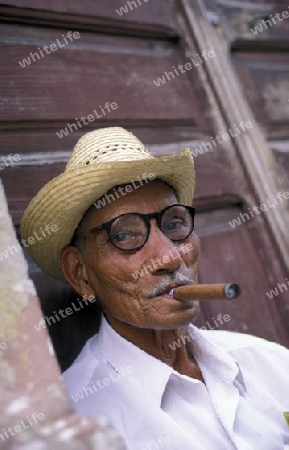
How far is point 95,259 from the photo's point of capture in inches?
46.6

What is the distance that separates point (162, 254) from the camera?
112 cm

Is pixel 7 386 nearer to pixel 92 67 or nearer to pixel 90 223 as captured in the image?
pixel 90 223

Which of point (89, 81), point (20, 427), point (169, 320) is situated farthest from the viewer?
point (89, 81)

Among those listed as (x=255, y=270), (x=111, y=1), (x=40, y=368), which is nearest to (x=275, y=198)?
(x=255, y=270)

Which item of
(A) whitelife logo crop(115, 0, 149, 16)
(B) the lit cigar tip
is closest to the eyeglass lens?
(B) the lit cigar tip

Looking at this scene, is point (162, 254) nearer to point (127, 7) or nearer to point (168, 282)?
point (168, 282)

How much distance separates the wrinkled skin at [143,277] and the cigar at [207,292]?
0.04 meters

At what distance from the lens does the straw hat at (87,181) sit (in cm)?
110

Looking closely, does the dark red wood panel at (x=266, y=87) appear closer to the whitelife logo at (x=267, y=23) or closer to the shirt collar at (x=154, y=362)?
the whitelife logo at (x=267, y=23)

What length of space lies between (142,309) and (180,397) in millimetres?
209

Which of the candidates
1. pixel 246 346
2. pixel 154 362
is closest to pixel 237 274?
pixel 246 346

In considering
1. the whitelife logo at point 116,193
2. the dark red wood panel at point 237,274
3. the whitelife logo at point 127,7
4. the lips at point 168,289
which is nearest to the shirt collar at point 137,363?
the lips at point 168,289

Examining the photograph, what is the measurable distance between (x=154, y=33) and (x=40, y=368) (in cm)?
150

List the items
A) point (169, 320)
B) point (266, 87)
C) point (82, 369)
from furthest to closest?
point (266, 87), point (82, 369), point (169, 320)
